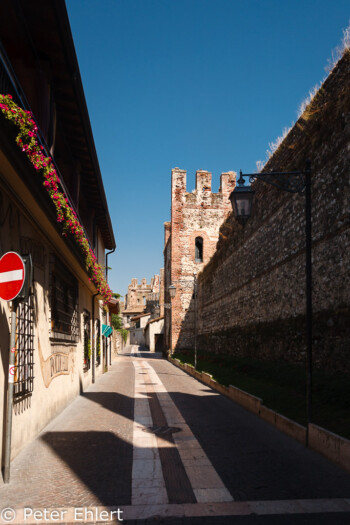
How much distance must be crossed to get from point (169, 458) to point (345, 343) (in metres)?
4.39

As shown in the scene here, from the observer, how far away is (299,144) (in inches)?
488

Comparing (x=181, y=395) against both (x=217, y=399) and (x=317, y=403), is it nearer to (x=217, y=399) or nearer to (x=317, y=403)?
(x=217, y=399)

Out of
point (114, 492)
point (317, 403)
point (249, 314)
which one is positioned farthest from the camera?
point (249, 314)

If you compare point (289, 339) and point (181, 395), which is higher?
point (289, 339)

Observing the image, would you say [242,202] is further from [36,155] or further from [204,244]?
[204,244]

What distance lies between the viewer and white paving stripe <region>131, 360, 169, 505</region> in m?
4.54

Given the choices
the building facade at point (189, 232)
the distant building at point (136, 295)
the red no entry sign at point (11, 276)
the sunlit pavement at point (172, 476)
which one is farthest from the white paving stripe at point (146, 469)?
the distant building at point (136, 295)

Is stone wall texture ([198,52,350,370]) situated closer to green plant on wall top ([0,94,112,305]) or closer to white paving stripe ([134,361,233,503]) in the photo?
white paving stripe ([134,361,233,503])

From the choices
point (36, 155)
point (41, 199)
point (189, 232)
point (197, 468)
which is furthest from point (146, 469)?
point (189, 232)

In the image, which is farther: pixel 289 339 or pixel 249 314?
pixel 249 314

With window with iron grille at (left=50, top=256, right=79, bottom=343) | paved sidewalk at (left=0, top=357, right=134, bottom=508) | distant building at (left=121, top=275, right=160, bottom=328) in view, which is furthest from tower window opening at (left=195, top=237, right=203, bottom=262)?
distant building at (left=121, top=275, right=160, bottom=328)

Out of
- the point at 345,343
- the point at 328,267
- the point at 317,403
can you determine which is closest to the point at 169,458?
the point at 317,403

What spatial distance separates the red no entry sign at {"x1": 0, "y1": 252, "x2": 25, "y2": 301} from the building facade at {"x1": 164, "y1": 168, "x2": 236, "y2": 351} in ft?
100

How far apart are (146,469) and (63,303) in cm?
573
